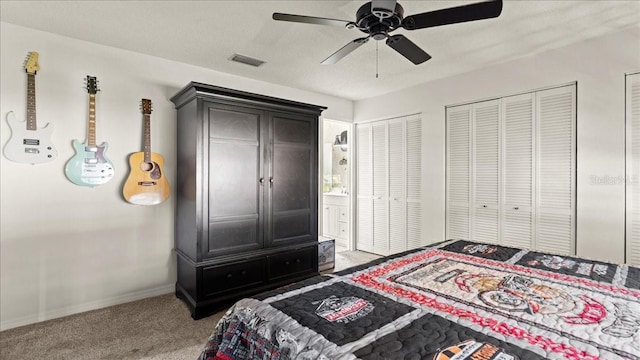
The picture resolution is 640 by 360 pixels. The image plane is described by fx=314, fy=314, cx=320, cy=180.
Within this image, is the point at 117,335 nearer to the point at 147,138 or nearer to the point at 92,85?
the point at 147,138

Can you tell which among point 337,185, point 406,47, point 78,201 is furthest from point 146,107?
point 337,185

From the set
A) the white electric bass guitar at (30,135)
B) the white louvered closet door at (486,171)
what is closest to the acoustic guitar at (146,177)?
the white electric bass guitar at (30,135)

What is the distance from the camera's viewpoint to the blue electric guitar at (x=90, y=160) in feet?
9.04

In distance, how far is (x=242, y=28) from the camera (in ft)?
8.54

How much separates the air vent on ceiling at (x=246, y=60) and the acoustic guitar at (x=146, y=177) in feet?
3.13

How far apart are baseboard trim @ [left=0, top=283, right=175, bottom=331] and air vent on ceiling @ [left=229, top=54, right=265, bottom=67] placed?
8.00 ft

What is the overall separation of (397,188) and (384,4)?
322 cm

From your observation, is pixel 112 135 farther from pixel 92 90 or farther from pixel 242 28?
pixel 242 28

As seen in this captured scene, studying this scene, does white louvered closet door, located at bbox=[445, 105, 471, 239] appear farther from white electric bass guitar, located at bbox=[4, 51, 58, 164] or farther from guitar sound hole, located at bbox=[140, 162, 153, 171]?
white electric bass guitar, located at bbox=[4, 51, 58, 164]

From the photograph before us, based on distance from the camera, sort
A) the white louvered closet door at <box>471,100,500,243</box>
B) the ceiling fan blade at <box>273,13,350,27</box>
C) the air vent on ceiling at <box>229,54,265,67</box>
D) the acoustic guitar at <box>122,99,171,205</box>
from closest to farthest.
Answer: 1. the ceiling fan blade at <box>273,13,350,27</box>
2. the acoustic guitar at <box>122,99,171,205</box>
3. the air vent on ceiling at <box>229,54,265,67</box>
4. the white louvered closet door at <box>471,100,500,243</box>

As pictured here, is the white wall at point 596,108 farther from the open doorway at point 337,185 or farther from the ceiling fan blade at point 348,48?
the open doorway at point 337,185

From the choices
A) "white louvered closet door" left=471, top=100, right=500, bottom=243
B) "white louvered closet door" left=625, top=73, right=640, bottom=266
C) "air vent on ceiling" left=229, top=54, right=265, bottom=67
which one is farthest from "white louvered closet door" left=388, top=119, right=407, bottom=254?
"white louvered closet door" left=625, top=73, right=640, bottom=266

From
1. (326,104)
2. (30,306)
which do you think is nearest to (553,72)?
(326,104)

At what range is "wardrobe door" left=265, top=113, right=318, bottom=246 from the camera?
325 cm
